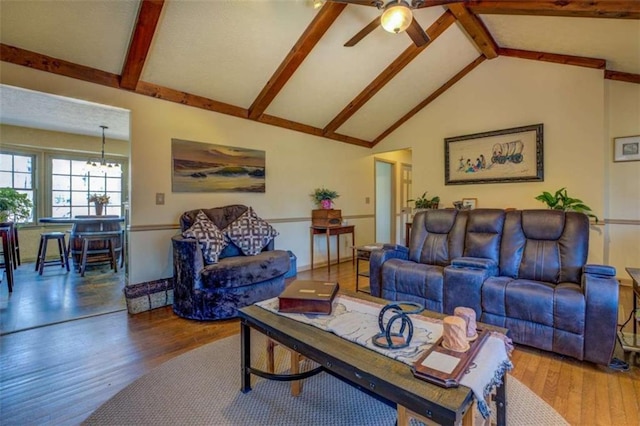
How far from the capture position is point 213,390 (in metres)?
1.78

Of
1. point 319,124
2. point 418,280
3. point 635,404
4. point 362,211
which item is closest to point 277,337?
point 418,280

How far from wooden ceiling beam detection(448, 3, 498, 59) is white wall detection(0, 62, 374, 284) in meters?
2.57

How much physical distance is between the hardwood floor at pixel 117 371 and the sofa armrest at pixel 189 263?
1.18 feet

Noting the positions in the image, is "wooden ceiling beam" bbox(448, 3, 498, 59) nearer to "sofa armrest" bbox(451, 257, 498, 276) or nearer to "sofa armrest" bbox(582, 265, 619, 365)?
"sofa armrest" bbox(451, 257, 498, 276)

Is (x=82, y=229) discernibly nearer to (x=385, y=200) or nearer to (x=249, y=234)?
(x=249, y=234)

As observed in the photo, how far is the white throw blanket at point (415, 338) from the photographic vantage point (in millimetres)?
1036

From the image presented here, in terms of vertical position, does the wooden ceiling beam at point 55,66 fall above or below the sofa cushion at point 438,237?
above

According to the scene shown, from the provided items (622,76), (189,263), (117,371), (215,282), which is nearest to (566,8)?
(622,76)

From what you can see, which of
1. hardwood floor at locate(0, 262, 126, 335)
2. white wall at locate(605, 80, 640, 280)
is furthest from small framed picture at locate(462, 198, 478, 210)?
hardwood floor at locate(0, 262, 126, 335)

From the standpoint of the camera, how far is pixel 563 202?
3740 millimetres

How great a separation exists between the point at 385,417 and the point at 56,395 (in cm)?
188

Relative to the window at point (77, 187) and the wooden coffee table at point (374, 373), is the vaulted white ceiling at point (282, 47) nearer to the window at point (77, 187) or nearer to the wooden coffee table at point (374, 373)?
the window at point (77, 187)

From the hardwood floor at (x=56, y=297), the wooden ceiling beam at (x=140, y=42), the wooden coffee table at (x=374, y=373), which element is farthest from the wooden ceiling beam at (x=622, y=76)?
the hardwood floor at (x=56, y=297)

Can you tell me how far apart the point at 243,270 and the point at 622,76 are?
5.16 meters
